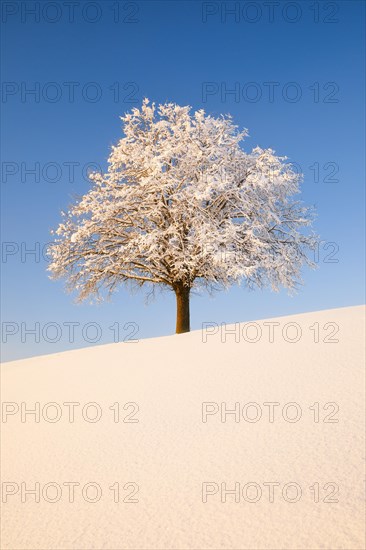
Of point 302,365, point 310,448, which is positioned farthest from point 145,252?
point 310,448

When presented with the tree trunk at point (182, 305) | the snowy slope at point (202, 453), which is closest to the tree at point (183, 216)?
the tree trunk at point (182, 305)

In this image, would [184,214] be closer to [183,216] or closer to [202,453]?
[183,216]

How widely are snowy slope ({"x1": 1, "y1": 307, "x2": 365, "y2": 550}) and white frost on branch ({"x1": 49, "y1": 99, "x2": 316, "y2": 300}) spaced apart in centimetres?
653

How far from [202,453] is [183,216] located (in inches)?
451

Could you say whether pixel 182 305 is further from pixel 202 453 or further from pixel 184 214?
pixel 202 453

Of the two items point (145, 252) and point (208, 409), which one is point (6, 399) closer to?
point (208, 409)

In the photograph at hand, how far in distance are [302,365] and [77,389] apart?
402 centimetres

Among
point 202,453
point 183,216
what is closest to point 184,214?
point 183,216

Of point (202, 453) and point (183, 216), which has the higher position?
point (183, 216)

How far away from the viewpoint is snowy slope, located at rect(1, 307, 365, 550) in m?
3.95

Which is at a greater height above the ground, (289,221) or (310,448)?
(289,221)

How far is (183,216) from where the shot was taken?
15.9m

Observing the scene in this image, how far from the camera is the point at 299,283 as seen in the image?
17.1 metres

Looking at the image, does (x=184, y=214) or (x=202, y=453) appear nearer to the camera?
(x=202, y=453)
